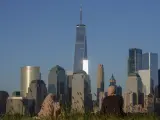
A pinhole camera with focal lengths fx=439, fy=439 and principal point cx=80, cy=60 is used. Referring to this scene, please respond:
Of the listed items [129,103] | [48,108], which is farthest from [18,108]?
[129,103]

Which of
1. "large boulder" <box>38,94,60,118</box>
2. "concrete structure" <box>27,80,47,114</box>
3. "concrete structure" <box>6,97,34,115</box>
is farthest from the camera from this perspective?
"concrete structure" <box>27,80,47,114</box>

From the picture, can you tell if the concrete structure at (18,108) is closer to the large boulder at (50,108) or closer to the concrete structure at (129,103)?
the large boulder at (50,108)

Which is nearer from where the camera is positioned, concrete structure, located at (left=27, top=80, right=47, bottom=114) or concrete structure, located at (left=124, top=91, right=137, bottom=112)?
concrete structure, located at (left=124, top=91, right=137, bottom=112)

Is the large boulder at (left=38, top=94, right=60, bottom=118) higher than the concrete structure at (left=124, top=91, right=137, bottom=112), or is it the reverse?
the large boulder at (left=38, top=94, right=60, bottom=118)

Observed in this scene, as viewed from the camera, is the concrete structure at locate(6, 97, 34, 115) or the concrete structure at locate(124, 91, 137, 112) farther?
the concrete structure at locate(124, 91, 137, 112)

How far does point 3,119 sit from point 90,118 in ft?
9.96

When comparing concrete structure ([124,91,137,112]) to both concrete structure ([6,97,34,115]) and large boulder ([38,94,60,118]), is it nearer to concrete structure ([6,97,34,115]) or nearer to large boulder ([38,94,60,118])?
large boulder ([38,94,60,118])

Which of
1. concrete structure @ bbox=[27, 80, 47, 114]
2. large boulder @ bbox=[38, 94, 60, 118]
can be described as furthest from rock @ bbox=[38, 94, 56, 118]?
concrete structure @ bbox=[27, 80, 47, 114]

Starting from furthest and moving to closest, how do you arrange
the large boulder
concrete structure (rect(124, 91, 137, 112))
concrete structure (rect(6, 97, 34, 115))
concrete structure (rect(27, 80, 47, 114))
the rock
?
1. concrete structure (rect(27, 80, 47, 114))
2. concrete structure (rect(124, 91, 137, 112))
3. the rock
4. the large boulder
5. concrete structure (rect(6, 97, 34, 115))

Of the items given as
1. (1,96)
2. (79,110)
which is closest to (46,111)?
(79,110)

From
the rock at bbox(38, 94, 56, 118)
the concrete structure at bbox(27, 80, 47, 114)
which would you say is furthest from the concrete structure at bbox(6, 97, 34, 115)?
the concrete structure at bbox(27, 80, 47, 114)

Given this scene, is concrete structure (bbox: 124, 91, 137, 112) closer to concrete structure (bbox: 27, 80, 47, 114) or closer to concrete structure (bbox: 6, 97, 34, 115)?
concrete structure (bbox: 6, 97, 34, 115)

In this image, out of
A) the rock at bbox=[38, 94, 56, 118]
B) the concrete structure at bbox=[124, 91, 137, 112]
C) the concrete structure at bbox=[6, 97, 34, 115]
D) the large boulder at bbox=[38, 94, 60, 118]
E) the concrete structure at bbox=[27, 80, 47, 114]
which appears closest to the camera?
the concrete structure at bbox=[6, 97, 34, 115]

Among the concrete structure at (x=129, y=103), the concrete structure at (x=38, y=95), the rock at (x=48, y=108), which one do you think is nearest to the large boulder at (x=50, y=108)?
the rock at (x=48, y=108)
